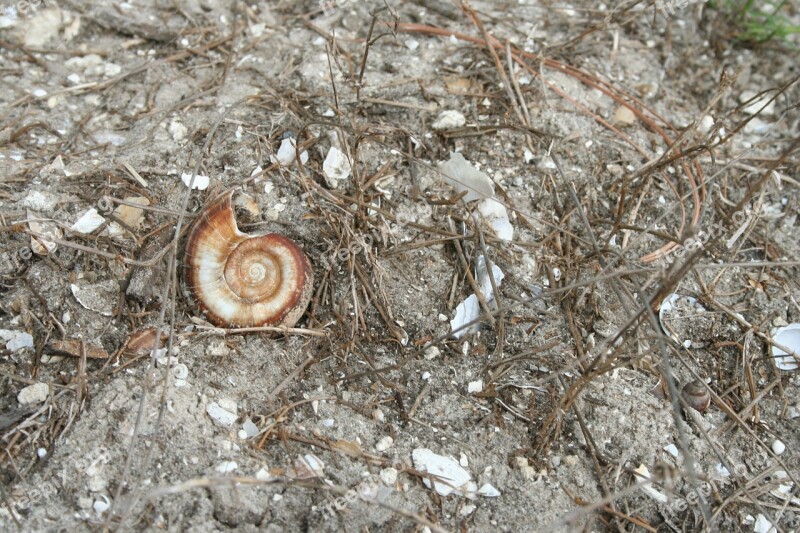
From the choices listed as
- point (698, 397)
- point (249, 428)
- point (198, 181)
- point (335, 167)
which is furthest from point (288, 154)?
point (698, 397)

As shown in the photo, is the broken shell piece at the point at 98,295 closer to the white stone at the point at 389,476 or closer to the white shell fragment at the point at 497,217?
the white stone at the point at 389,476

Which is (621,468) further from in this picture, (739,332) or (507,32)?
(507,32)

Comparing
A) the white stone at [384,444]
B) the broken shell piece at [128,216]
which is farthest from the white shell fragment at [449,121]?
the white stone at [384,444]

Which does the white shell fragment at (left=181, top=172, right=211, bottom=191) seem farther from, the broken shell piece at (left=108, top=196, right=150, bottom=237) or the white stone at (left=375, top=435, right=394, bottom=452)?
the white stone at (left=375, top=435, right=394, bottom=452)

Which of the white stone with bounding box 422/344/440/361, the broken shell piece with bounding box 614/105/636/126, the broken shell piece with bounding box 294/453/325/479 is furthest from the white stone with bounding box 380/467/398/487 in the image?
the broken shell piece with bounding box 614/105/636/126

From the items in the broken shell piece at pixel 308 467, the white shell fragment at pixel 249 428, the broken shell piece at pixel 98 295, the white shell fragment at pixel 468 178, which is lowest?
the broken shell piece at pixel 308 467
